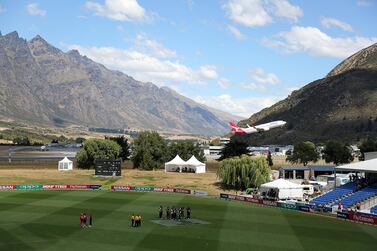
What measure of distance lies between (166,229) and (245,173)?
46.4m

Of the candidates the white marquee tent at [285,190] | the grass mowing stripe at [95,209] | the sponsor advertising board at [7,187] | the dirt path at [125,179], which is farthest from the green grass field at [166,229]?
the dirt path at [125,179]

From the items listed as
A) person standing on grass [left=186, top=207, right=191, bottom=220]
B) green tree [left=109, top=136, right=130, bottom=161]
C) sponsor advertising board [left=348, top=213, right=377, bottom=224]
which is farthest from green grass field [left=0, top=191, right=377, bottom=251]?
green tree [left=109, top=136, right=130, bottom=161]

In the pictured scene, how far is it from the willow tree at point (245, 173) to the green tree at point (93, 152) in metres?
47.1

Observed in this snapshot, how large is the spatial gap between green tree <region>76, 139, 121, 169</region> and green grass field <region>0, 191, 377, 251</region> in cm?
5869

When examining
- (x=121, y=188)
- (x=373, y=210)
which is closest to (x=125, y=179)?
(x=121, y=188)

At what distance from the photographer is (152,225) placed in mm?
53344

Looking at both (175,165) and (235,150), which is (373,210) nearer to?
(175,165)

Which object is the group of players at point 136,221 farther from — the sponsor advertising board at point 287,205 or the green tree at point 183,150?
the green tree at point 183,150

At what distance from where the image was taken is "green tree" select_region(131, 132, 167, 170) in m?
134

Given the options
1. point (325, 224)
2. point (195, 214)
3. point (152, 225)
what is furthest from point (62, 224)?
point (325, 224)

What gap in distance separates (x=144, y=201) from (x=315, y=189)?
34.7 metres

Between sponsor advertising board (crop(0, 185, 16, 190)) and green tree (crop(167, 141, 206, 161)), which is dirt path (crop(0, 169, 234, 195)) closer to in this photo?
sponsor advertising board (crop(0, 185, 16, 190))

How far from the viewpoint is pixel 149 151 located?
135 meters

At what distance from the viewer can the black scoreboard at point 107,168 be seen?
110812 mm
